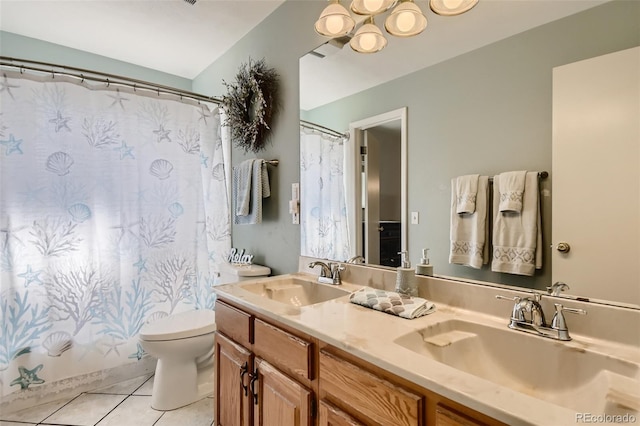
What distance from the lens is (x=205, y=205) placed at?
252cm

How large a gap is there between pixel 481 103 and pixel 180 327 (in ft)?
6.45

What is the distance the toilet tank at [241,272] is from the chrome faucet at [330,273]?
23.3 inches

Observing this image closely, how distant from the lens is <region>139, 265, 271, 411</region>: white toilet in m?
1.88

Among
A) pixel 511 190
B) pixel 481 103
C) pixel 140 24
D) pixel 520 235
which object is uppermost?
pixel 140 24

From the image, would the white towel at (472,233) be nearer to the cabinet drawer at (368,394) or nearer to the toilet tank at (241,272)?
the cabinet drawer at (368,394)

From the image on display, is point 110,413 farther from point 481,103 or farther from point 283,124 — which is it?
point 481,103

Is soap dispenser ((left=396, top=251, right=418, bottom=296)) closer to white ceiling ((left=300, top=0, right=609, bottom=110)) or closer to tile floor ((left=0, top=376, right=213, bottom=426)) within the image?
white ceiling ((left=300, top=0, right=609, bottom=110))

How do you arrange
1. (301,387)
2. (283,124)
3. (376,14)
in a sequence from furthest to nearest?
(283,124) < (376,14) < (301,387)

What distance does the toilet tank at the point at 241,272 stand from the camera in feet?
6.76

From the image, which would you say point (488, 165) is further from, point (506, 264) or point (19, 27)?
point (19, 27)

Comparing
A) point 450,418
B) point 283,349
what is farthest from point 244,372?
point 450,418

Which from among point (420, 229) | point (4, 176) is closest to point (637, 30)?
point (420, 229)

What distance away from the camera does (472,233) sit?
1155 mm

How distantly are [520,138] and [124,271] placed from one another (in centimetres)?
234
